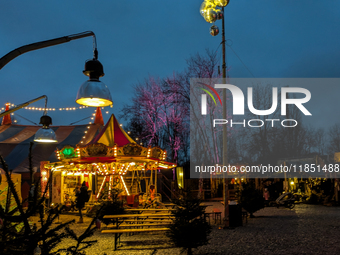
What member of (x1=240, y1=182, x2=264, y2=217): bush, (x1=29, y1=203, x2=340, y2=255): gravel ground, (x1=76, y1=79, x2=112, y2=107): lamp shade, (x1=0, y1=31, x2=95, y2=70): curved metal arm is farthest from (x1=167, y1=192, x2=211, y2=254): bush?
(x1=240, y1=182, x2=264, y2=217): bush

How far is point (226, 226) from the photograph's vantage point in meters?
10.2

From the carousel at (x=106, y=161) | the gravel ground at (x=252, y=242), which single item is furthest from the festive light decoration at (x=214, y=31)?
the gravel ground at (x=252, y=242)

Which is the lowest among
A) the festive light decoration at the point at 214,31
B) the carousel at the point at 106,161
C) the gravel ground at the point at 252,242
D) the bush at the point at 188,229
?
the gravel ground at the point at 252,242

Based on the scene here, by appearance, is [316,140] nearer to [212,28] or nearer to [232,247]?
[212,28]

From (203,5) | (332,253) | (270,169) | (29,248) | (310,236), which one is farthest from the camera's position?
(270,169)

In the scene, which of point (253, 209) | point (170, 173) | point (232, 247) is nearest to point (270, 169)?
point (170, 173)

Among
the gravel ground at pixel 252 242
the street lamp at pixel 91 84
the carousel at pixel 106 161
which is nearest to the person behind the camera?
the street lamp at pixel 91 84

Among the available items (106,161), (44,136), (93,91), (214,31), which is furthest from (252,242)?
(106,161)

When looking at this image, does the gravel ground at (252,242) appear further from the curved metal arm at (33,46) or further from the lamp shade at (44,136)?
the curved metal arm at (33,46)

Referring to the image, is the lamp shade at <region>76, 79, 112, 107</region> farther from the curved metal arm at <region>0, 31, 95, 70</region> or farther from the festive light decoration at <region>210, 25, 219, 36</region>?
the festive light decoration at <region>210, 25, 219, 36</region>

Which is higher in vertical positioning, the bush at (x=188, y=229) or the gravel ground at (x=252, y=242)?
the bush at (x=188, y=229)

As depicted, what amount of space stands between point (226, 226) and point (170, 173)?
19.3 meters

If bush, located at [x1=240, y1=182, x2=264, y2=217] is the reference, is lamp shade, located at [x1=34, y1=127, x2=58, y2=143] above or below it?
above

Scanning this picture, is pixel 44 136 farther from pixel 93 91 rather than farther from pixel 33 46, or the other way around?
pixel 33 46
